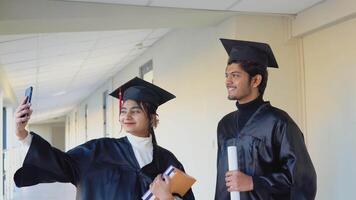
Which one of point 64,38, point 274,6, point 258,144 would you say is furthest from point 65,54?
point 258,144

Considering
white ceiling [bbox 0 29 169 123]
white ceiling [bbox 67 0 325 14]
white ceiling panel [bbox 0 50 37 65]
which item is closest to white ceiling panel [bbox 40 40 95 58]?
white ceiling [bbox 0 29 169 123]

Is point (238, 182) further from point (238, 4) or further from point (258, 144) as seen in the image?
point (238, 4)

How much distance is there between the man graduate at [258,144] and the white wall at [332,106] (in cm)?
161

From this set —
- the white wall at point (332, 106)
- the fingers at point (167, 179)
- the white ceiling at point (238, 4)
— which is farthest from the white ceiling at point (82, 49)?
the fingers at point (167, 179)

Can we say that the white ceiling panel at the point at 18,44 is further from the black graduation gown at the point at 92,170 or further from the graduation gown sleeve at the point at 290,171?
the graduation gown sleeve at the point at 290,171

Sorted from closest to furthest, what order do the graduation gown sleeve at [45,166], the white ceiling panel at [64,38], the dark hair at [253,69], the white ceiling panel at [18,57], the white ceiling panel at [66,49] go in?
1. the graduation gown sleeve at [45,166]
2. the dark hair at [253,69]
3. the white ceiling panel at [64,38]
4. the white ceiling panel at [18,57]
5. the white ceiling panel at [66,49]

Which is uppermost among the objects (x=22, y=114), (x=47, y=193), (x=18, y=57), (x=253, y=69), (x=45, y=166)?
(x=18, y=57)

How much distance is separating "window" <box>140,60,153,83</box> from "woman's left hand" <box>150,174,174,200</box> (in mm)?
5375

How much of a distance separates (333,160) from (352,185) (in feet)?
0.92

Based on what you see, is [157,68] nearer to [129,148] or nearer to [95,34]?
[95,34]

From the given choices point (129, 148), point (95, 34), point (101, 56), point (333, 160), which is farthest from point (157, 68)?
point (129, 148)

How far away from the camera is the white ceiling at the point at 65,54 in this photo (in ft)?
16.4

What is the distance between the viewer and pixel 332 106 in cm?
382

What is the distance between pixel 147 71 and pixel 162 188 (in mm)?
5839
